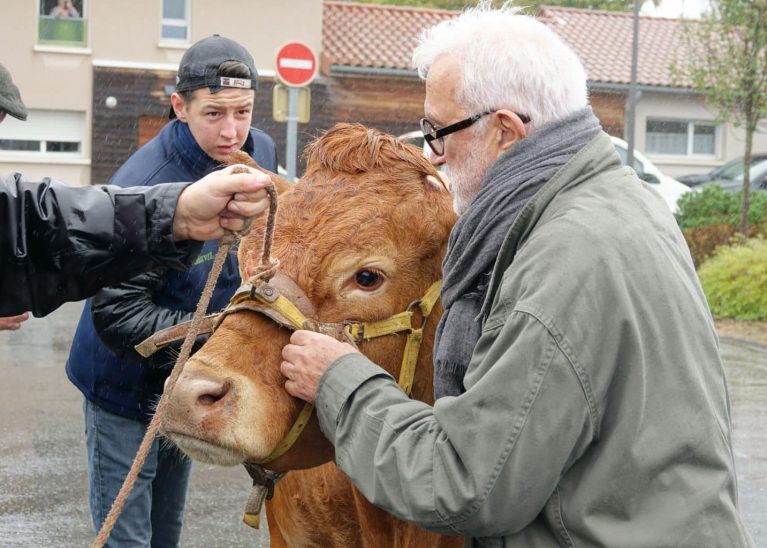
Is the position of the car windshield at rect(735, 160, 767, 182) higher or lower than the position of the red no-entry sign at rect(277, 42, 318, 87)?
lower

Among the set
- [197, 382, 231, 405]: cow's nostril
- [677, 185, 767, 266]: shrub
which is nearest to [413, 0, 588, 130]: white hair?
[197, 382, 231, 405]: cow's nostril

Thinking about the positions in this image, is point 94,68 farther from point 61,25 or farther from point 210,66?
point 210,66

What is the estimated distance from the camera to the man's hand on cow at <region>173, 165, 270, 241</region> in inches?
106

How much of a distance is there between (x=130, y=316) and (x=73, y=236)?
121 cm

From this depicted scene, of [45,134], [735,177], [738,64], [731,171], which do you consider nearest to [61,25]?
[45,134]

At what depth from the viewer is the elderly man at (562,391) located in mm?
2328

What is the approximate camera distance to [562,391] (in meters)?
2.32

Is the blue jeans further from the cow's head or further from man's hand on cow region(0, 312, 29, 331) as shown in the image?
the cow's head

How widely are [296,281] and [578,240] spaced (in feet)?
2.92

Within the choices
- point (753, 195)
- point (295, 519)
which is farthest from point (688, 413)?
point (753, 195)

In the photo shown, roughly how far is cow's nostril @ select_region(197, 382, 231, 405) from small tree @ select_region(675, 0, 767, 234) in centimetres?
1546

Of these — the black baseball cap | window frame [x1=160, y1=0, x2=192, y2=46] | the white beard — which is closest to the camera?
the white beard

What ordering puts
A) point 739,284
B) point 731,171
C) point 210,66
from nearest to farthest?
point 210,66 → point 739,284 → point 731,171

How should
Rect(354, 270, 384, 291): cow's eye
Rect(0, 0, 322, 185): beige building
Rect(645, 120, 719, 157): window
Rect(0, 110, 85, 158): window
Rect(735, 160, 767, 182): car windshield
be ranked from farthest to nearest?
Rect(645, 120, 719, 157): window < Rect(0, 110, 85, 158): window < Rect(0, 0, 322, 185): beige building < Rect(735, 160, 767, 182): car windshield < Rect(354, 270, 384, 291): cow's eye
